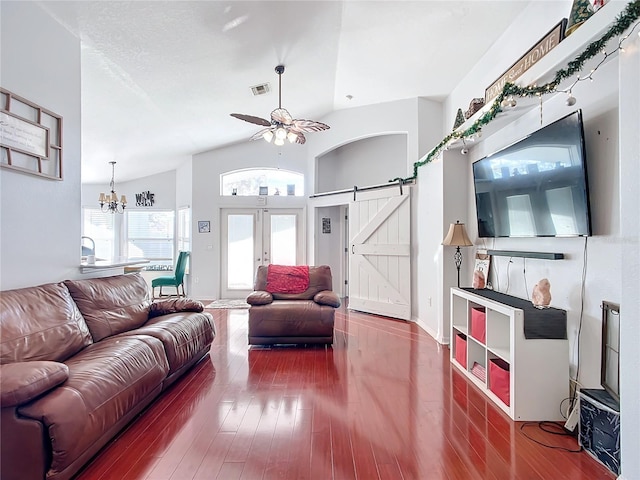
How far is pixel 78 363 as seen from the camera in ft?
6.68

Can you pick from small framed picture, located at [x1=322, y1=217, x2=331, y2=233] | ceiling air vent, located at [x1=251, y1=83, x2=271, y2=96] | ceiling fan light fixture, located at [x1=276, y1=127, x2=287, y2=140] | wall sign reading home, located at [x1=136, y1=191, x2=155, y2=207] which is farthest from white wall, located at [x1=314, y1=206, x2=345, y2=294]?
wall sign reading home, located at [x1=136, y1=191, x2=155, y2=207]

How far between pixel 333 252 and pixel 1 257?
5.41m

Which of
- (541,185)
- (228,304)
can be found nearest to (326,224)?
(228,304)

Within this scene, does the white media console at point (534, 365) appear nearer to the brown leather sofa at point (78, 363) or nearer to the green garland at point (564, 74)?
the green garland at point (564, 74)

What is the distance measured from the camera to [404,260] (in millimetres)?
5152

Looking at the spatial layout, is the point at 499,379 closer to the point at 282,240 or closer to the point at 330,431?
the point at 330,431

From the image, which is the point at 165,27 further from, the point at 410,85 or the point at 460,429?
the point at 460,429

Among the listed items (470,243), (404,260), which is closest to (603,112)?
(470,243)

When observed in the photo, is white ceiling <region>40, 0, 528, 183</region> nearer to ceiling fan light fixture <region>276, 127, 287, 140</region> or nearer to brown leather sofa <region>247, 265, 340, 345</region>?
ceiling fan light fixture <region>276, 127, 287, 140</region>

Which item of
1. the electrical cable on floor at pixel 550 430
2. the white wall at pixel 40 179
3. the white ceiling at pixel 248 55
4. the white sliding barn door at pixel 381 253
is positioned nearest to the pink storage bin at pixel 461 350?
the electrical cable on floor at pixel 550 430

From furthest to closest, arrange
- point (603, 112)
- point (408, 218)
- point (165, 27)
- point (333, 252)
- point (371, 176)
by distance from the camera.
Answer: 1. point (333, 252)
2. point (371, 176)
3. point (408, 218)
4. point (165, 27)
5. point (603, 112)

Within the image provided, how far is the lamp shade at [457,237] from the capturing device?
3.56m

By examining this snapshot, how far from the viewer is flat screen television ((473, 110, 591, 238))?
6.95 feet

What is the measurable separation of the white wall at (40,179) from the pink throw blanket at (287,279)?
2102 millimetres
